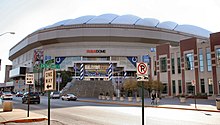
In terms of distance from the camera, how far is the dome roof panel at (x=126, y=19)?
347 feet

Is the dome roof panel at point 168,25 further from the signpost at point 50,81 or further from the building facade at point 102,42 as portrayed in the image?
the signpost at point 50,81

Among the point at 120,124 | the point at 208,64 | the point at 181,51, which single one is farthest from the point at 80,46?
the point at 120,124

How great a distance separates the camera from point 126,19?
10956 centimetres

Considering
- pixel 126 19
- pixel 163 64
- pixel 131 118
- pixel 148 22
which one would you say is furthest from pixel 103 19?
pixel 131 118

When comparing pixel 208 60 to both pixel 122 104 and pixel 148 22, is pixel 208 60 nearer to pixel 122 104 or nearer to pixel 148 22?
pixel 122 104

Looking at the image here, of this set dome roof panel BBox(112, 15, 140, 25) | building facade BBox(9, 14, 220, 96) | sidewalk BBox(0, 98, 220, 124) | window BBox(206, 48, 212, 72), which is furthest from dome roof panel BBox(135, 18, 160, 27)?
sidewalk BBox(0, 98, 220, 124)

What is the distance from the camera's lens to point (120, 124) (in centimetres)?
1262

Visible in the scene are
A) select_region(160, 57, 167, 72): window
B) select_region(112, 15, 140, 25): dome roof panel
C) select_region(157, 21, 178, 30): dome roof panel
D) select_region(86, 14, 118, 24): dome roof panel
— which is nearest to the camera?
select_region(160, 57, 167, 72): window

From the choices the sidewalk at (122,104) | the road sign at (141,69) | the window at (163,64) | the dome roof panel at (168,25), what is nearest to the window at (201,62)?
the window at (163,64)

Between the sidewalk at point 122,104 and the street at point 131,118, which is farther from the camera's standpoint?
the sidewalk at point 122,104

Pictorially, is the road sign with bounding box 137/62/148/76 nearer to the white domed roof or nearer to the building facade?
the building facade

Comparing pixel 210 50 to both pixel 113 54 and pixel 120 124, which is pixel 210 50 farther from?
pixel 113 54

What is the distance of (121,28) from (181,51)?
4825 centimetres

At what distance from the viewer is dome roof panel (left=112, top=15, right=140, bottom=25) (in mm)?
105875
